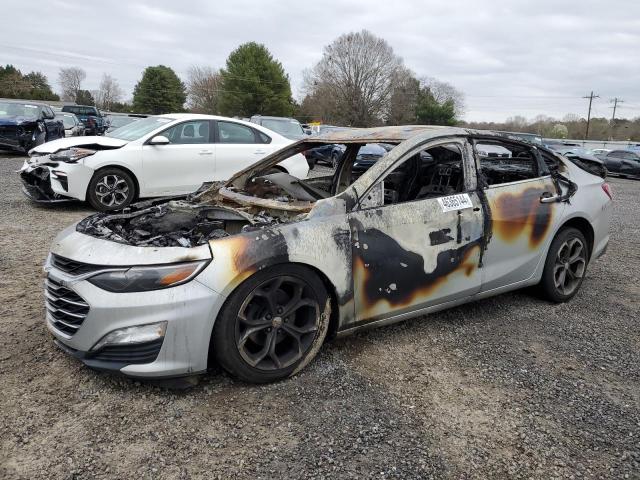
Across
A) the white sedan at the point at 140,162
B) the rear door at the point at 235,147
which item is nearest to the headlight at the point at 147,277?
the white sedan at the point at 140,162

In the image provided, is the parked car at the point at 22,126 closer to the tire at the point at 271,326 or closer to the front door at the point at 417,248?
the front door at the point at 417,248

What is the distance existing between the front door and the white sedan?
11.3 ft

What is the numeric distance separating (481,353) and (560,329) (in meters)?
0.86

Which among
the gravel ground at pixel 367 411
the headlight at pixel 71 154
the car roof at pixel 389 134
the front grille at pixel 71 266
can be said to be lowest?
the gravel ground at pixel 367 411

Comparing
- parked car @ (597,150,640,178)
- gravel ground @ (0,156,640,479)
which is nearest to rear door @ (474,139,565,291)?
gravel ground @ (0,156,640,479)

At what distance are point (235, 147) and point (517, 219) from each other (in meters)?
5.31

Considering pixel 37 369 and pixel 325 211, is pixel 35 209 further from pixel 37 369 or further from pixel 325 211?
pixel 325 211

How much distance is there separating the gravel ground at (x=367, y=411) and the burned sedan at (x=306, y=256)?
240 mm

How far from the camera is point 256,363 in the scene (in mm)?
2732

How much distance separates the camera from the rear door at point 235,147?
7793mm

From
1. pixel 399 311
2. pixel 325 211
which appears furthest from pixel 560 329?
pixel 325 211

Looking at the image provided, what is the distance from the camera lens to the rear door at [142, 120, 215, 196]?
7.28 metres

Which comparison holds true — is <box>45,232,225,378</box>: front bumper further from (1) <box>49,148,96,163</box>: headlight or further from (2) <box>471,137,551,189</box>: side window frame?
(1) <box>49,148,96,163</box>: headlight

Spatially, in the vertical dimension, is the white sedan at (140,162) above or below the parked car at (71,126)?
below
